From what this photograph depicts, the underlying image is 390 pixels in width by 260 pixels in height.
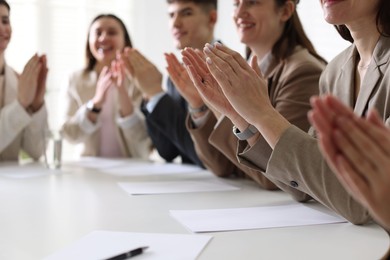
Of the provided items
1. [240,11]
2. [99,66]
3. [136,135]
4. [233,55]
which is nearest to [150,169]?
[136,135]

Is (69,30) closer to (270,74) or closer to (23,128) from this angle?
(23,128)

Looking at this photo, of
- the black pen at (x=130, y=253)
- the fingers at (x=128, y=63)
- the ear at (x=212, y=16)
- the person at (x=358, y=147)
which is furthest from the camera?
the ear at (x=212, y=16)

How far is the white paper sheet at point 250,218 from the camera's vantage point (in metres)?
0.94

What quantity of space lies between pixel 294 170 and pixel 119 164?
1.11 m

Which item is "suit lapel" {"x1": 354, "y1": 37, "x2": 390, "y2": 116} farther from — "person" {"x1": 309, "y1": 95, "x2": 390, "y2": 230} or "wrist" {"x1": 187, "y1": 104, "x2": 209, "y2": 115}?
"wrist" {"x1": 187, "y1": 104, "x2": 209, "y2": 115}

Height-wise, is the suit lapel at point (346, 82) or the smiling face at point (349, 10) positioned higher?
the smiling face at point (349, 10)

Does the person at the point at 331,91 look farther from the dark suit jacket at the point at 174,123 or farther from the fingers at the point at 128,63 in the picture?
the fingers at the point at 128,63

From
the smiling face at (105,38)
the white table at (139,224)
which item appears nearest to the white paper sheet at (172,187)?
the white table at (139,224)

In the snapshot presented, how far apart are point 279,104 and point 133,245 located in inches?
26.3

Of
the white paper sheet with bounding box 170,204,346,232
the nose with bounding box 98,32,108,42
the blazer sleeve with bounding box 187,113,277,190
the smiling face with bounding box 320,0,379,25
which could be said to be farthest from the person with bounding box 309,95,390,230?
the nose with bounding box 98,32,108,42

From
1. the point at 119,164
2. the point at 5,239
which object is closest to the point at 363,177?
the point at 5,239

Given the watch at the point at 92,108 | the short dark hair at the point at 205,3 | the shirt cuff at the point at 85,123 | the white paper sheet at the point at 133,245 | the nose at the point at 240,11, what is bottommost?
the shirt cuff at the point at 85,123

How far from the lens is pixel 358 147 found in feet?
1.80

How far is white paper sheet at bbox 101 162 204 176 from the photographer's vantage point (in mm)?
1665
